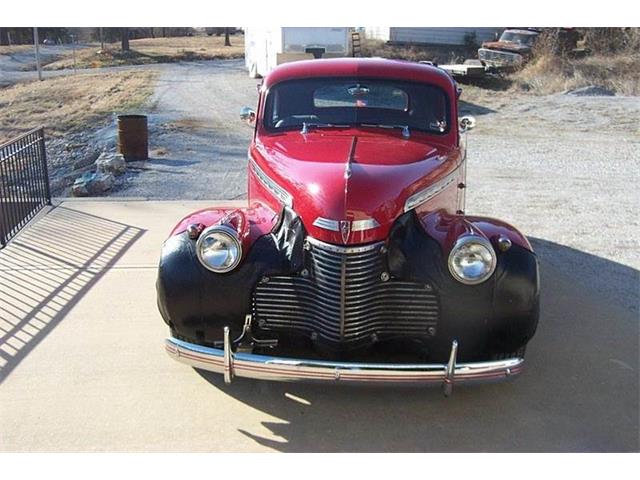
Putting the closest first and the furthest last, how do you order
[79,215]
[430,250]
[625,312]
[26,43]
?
1. [430,250]
2. [625,312]
3. [79,215]
4. [26,43]

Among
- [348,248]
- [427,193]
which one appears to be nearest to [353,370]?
[348,248]

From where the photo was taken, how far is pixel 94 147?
12914mm

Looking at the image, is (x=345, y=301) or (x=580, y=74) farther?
(x=580, y=74)

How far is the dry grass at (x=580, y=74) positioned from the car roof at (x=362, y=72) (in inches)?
616

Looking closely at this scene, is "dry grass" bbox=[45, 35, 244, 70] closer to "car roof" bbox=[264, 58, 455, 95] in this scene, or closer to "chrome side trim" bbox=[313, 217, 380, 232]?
"car roof" bbox=[264, 58, 455, 95]

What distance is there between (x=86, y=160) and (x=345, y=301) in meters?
9.85

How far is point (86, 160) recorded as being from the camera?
1215cm

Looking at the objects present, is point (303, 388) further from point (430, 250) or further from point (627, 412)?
point (627, 412)

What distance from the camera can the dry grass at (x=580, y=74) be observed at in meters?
19.4

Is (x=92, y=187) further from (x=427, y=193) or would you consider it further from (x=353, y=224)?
(x=353, y=224)

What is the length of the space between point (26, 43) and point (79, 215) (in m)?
33.6

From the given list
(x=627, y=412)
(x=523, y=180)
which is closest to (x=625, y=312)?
(x=627, y=412)

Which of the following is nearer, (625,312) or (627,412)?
(627,412)

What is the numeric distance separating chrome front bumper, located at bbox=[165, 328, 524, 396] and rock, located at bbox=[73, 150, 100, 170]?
942cm
